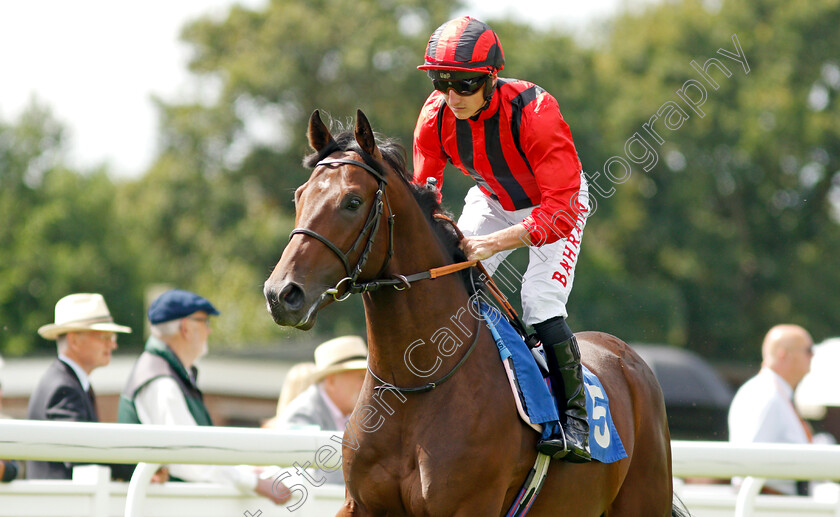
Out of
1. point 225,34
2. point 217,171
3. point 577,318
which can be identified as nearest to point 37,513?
point 577,318

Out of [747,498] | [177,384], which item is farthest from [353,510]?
[747,498]

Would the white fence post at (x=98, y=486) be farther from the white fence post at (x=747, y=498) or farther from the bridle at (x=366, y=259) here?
the white fence post at (x=747, y=498)

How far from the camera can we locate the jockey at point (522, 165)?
12.2 ft

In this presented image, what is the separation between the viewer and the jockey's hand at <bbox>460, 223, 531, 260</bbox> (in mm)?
3680

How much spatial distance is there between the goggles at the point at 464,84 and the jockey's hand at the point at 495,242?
567 mm

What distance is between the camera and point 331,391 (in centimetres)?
600

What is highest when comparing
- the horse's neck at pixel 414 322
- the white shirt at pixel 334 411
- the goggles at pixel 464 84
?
the goggles at pixel 464 84

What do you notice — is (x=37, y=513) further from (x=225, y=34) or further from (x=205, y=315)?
(x=225, y=34)

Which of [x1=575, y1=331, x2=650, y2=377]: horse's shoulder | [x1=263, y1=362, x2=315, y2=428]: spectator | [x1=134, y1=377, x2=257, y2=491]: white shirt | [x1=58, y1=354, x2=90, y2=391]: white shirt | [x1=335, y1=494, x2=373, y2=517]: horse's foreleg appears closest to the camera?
[x1=335, y1=494, x2=373, y2=517]: horse's foreleg

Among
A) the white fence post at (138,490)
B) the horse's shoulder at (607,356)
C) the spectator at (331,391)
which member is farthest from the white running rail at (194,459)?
the spectator at (331,391)

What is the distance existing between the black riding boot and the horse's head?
2.79 ft

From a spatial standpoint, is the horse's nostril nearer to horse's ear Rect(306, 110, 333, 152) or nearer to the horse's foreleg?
horse's ear Rect(306, 110, 333, 152)

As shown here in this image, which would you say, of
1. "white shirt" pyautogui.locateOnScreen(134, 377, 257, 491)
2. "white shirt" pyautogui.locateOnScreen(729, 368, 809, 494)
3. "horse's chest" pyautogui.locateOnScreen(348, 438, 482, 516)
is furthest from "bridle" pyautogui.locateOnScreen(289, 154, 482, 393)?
"white shirt" pyautogui.locateOnScreen(729, 368, 809, 494)

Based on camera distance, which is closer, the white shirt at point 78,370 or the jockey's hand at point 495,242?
the jockey's hand at point 495,242
